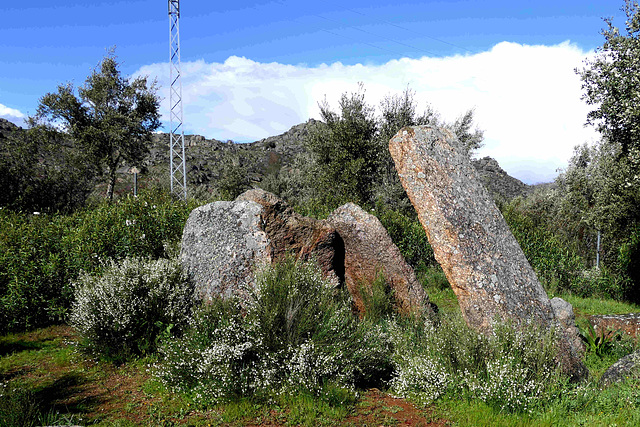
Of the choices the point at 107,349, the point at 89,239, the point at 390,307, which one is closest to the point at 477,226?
the point at 390,307

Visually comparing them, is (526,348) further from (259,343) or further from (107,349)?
(107,349)

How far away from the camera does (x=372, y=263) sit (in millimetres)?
7992

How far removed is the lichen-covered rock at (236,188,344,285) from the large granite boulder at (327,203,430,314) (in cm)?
59

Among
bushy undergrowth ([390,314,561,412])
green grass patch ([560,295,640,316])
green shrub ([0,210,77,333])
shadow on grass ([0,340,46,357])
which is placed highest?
green shrub ([0,210,77,333])

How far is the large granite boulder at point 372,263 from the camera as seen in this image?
25.7 feet

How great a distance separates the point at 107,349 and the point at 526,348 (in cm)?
557

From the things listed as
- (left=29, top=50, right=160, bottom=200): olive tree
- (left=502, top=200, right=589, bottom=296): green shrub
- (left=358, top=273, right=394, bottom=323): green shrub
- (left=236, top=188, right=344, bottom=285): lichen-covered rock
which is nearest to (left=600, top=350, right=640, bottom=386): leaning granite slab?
(left=358, top=273, right=394, bottom=323): green shrub

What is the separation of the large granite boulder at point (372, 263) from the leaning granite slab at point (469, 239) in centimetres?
164

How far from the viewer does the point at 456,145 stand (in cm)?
710

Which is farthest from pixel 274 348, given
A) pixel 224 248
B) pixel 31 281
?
pixel 31 281

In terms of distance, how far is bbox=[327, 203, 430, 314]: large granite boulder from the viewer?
7836mm

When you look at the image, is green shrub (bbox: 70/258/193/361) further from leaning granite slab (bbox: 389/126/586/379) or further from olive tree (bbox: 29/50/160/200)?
olive tree (bbox: 29/50/160/200)

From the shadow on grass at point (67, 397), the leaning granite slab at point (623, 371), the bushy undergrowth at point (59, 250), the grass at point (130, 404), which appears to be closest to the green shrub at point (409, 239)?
the bushy undergrowth at point (59, 250)

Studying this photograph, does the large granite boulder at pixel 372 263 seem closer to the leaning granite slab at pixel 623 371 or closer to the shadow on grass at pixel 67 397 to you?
the leaning granite slab at pixel 623 371
